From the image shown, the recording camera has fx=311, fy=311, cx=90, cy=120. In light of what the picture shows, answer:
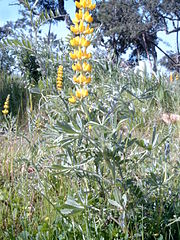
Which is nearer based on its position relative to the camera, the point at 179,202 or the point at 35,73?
the point at 179,202

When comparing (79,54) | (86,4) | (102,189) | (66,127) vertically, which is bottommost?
(102,189)

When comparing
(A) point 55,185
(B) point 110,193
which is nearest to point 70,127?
(B) point 110,193

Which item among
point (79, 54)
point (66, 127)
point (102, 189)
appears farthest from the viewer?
point (102, 189)

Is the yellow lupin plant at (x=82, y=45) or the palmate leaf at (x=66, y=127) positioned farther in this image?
the yellow lupin plant at (x=82, y=45)

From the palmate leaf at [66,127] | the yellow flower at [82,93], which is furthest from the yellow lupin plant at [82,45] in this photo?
the palmate leaf at [66,127]

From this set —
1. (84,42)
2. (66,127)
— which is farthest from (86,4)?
→ (66,127)

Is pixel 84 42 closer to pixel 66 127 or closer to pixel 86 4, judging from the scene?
pixel 86 4

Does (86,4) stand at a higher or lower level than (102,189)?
higher

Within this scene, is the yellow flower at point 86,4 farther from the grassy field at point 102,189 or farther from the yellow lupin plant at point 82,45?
the grassy field at point 102,189

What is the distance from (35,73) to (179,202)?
3839 mm

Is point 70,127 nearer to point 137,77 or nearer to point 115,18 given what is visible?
point 137,77

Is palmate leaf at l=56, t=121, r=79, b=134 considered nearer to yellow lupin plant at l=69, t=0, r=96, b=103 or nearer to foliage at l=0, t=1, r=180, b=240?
foliage at l=0, t=1, r=180, b=240

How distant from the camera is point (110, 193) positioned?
1.13 metres

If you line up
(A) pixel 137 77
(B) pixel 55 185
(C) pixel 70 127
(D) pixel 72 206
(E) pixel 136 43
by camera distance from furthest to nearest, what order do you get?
(E) pixel 136 43
(A) pixel 137 77
(B) pixel 55 185
(D) pixel 72 206
(C) pixel 70 127
